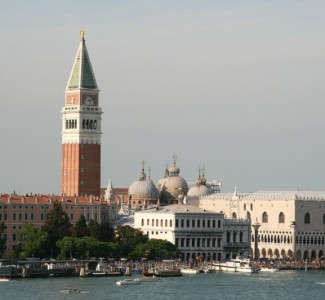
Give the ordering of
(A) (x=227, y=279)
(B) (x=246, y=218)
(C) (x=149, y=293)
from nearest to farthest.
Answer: (C) (x=149, y=293), (A) (x=227, y=279), (B) (x=246, y=218)

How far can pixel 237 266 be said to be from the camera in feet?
296

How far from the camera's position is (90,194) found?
10600 cm

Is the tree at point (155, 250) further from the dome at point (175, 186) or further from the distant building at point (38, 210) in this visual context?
the dome at point (175, 186)

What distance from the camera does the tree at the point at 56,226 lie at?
3501 inches

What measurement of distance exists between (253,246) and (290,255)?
2.41 m

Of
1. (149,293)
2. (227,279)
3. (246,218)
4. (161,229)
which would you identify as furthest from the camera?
(246,218)

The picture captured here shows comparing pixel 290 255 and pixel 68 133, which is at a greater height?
pixel 68 133

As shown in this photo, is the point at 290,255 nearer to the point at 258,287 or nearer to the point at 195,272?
the point at 195,272

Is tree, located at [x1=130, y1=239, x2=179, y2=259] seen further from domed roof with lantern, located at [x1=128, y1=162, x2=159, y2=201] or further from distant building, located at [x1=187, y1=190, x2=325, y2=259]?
domed roof with lantern, located at [x1=128, y1=162, x2=159, y2=201]

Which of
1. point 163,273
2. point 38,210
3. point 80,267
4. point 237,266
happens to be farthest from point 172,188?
point 163,273

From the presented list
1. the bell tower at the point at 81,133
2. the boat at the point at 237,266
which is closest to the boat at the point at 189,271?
the boat at the point at 237,266

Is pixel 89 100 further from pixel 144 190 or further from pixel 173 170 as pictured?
pixel 173 170

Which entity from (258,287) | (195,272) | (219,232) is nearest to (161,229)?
(219,232)

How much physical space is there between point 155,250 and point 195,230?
19.1 feet
